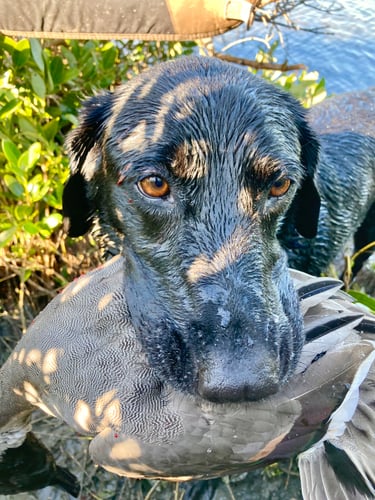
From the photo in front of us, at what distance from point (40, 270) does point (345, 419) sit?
196 cm

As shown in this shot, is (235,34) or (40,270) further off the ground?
(235,34)

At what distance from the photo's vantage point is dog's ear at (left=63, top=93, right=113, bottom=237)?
1.93 meters

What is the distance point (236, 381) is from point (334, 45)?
16.7ft

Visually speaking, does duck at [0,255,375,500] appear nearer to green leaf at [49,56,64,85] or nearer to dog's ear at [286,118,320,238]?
dog's ear at [286,118,320,238]

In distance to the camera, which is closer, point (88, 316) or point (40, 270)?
point (88, 316)

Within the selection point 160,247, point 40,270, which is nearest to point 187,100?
point 160,247

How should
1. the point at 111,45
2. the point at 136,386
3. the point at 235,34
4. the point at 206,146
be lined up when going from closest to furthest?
the point at 206,146
the point at 136,386
the point at 111,45
the point at 235,34

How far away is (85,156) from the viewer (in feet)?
6.57

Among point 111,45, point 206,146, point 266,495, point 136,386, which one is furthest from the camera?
point 111,45

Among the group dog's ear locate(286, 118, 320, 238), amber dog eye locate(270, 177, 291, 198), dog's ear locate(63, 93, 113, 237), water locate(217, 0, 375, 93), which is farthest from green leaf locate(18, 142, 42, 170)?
water locate(217, 0, 375, 93)

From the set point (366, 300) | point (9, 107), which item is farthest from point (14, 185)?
point (366, 300)

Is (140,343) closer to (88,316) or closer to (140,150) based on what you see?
(88,316)

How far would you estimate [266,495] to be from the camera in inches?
104

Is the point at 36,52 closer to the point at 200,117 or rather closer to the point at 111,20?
the point at 111,20
